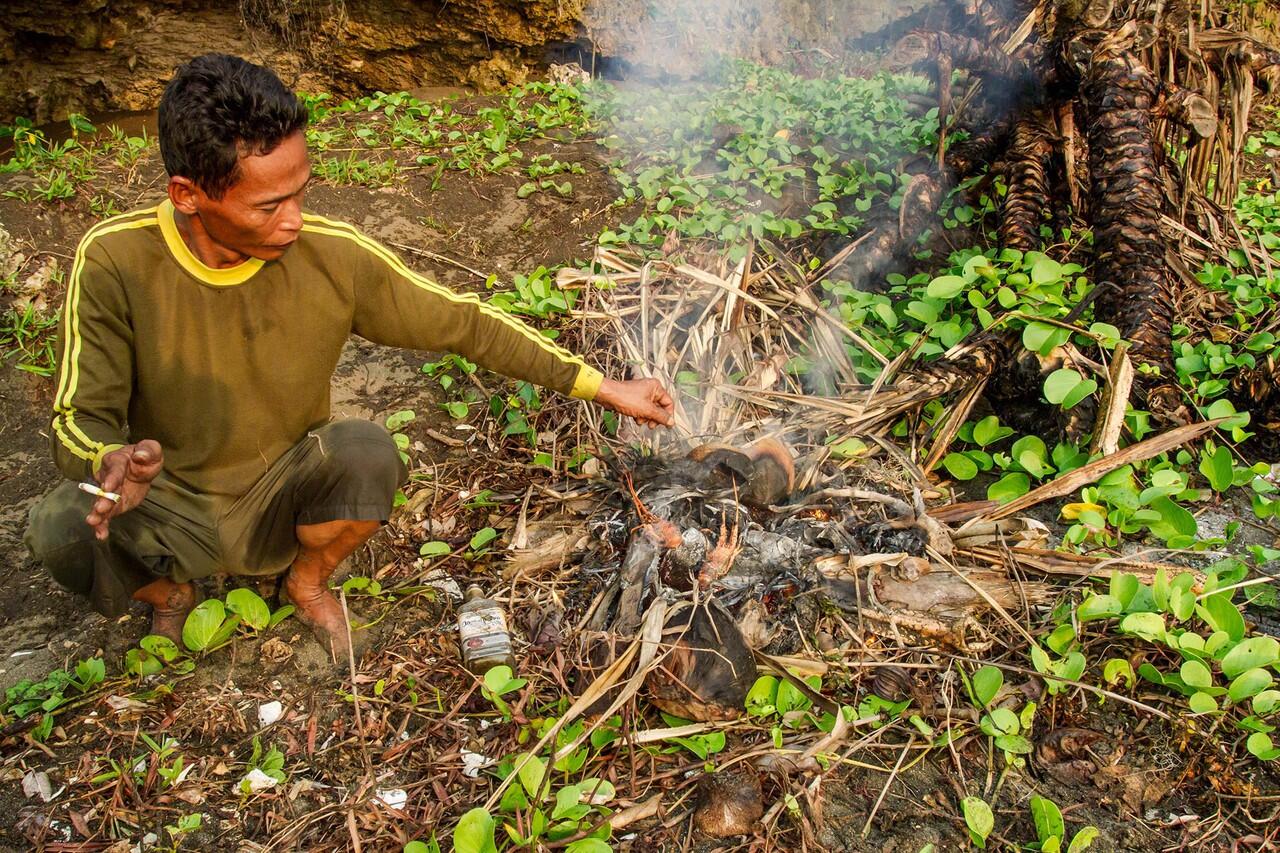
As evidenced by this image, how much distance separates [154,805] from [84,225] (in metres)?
3.45

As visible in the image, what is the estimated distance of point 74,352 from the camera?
2.17 meters

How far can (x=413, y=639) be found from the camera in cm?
271

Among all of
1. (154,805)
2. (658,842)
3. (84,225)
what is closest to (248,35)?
(84,225)

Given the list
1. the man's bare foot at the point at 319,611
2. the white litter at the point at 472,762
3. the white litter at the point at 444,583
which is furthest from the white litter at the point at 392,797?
the white litter at the point at 444,583

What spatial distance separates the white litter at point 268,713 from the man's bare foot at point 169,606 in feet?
1.23

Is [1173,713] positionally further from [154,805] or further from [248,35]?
[248,35]

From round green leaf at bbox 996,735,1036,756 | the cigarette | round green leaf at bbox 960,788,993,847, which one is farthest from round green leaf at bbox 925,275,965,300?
the cigarette

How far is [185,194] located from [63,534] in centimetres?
95

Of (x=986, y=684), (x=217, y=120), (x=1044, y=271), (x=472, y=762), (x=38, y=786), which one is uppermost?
(x=217, y=120)

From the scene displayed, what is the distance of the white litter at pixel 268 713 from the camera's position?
97.7 inches

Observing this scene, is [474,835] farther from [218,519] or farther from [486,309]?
[486,309]

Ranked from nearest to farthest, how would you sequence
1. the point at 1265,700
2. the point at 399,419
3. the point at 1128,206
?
the point at 1265,700 → the point at 1128,206 → the point at 399,419

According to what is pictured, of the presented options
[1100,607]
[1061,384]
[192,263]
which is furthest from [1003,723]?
[192,263]

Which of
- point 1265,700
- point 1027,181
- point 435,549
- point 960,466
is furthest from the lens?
point 1027,181
